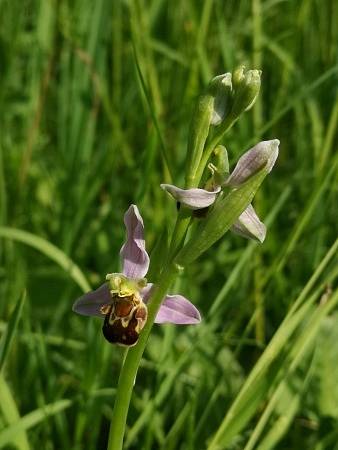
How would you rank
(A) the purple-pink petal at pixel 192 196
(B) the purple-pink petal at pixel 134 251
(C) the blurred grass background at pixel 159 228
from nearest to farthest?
(A) the purple-pink petal at pixel 192 196 < (B) the purple-pink petal at pixel 134 251 < (C) the blurred grass background at pixel 159 228

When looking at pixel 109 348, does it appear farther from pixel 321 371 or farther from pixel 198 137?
pixel 198 137

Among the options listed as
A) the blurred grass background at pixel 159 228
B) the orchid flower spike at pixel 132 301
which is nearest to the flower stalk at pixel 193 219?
the orchid flower spike at pixel 132 301

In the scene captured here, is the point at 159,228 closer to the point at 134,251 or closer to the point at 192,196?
the point at 134,251

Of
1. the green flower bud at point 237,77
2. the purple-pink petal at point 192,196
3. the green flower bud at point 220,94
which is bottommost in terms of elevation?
the purple-pink petal at point 192,196

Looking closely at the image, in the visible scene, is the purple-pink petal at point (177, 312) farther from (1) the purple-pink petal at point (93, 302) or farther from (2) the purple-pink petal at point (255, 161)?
(2) the purple-pink petal at point (255, 161)

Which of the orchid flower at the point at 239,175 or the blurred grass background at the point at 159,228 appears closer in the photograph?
the orchid flower at the point at 239,175

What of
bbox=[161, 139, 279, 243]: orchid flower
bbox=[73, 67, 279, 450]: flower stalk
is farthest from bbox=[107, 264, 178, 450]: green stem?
bbox=[161, 139, 279, 243]: orchid flower

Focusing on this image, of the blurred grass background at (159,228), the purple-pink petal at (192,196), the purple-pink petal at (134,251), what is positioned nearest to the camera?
the purple-pink petal at (192,196)

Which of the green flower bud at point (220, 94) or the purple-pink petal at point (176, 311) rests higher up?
the green flower bud at point (220, 94)
